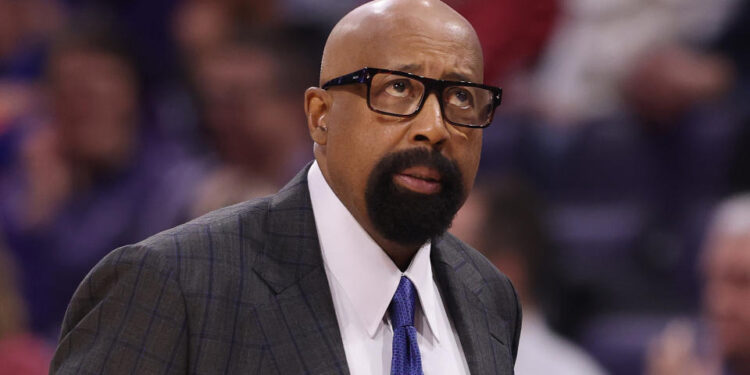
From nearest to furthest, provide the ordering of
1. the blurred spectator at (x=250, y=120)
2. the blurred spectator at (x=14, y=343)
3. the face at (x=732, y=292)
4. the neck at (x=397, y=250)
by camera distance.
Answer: the neck at (x=397, y=250) → the face at (x=732, y=292) → the blurred spectator at (x=14, y=343) → the blurred spectator at (x=250, y=120)

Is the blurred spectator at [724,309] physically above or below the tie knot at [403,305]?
above

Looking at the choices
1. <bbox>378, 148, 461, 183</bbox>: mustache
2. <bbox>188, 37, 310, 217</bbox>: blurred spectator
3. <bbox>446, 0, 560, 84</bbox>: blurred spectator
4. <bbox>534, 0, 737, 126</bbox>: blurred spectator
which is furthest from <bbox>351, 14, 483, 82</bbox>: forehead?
<bbox>534, 0, 737, 126</bbox>: blurred spectator

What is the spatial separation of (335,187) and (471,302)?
33 cm

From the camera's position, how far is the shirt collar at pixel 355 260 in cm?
177

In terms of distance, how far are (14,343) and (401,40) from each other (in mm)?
2218

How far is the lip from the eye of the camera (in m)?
1.73

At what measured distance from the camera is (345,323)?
1749 millimetres

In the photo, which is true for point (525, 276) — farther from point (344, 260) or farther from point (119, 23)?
point (119, 23)

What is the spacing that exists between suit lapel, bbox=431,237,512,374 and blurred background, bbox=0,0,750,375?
1.53 metres

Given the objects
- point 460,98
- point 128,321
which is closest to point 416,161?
→ point 460,98

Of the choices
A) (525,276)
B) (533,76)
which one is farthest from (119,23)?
(525,276)

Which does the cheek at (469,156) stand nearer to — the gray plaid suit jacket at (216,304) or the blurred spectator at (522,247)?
the gray plaid suit jacket at (216,304)

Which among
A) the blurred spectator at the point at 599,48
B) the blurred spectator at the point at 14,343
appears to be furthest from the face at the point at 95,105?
the blurred spectator at the point at 599,48

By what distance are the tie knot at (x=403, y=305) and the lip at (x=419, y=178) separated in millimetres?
179
